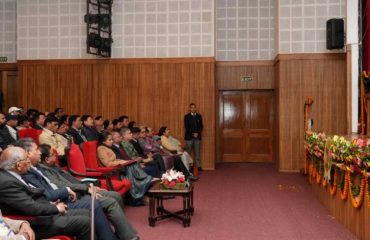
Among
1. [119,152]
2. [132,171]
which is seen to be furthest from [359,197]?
[119,152]

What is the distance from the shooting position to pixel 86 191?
4.68 meters

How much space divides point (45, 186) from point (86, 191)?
0.47m

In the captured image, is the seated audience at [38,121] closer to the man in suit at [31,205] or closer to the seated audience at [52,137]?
the seated audience at [52,137]

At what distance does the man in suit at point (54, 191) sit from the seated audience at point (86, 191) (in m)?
0.15

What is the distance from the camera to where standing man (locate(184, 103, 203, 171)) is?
35.0ft

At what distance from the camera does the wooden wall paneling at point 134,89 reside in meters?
11.1

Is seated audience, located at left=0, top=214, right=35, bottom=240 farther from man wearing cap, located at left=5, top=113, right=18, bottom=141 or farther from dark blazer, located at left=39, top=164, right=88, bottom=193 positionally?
man wearing cap, located at left=5, top=113, right=18, bottom=141

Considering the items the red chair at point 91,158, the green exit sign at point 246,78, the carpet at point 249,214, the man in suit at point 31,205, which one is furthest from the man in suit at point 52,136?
the green exit sign at point 246,78

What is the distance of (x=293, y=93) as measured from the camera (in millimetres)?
10789

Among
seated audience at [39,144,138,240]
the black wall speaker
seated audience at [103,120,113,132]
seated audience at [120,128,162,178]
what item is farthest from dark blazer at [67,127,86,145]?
the black wall speaker

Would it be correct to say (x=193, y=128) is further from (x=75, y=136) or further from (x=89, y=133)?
(x=75, y=136)

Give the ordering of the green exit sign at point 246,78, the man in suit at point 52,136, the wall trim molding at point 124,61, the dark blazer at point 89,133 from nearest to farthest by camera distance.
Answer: the man in suit at point 52,136 → the dark blazer at point 89,133 → the wall trim molding at point 124,61 → the green exit sign at point 246,78

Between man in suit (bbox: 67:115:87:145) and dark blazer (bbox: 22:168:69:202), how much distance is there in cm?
367

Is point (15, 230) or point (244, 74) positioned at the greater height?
point (244, 74)
